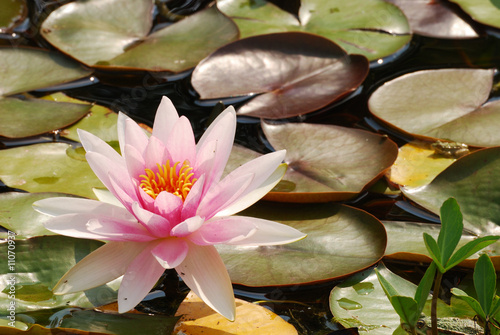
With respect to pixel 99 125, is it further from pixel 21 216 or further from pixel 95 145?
pixel 95 145

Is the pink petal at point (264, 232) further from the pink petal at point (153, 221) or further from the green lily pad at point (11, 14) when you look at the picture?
the green lily pad at point (11, 14)

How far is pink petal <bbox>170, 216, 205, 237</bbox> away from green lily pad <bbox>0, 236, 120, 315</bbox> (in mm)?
309

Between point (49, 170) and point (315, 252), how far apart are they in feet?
3.38

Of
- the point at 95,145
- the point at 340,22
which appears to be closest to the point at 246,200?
the point at 95,145

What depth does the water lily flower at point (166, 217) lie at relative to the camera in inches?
49.0

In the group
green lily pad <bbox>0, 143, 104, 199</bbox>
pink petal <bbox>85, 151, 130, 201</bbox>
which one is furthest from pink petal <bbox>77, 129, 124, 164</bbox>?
green lily pad <bbox>0, 143, 104, 199</bbox>

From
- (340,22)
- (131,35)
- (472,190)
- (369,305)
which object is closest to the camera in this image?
(369,305)

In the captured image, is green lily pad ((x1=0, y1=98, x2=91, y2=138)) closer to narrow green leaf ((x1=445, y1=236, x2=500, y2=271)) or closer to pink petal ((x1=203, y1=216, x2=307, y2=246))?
pink petal ((x1=203, y1=216, x2=307, y2=246))

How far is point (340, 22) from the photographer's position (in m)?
2.83

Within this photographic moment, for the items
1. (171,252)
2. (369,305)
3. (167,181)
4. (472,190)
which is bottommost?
(369,305)

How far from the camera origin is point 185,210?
4.21 ft

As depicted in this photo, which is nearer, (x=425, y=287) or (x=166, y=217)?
(x=425, y=287)

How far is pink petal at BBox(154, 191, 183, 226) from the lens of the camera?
1.22 meters

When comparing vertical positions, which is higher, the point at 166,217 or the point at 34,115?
the point at 166,217
